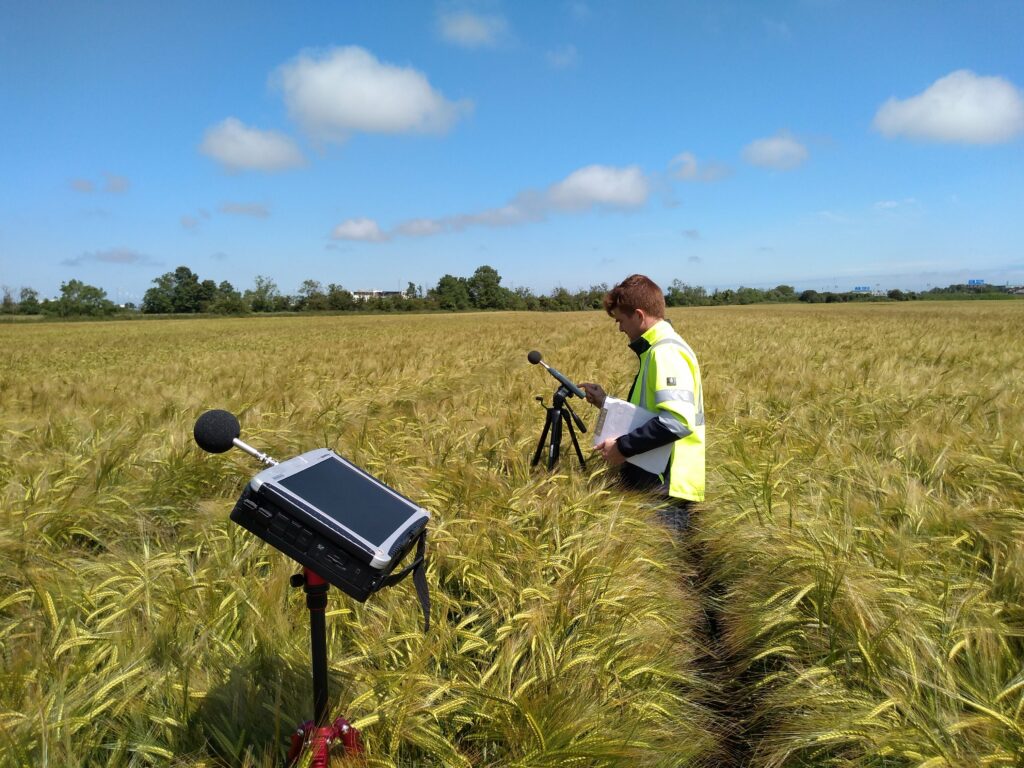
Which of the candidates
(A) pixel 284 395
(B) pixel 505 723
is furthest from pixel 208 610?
(A) pixel 284 395

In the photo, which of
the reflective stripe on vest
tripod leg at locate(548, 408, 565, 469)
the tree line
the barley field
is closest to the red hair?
the reflective stripe on vest

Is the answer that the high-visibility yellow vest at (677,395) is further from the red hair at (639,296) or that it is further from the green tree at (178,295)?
the green tree at (178,295)

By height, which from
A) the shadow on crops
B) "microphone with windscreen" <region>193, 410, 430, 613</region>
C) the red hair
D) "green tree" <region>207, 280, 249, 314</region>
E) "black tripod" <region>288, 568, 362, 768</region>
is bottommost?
the shadow on crops

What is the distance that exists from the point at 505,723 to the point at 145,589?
4.79ft

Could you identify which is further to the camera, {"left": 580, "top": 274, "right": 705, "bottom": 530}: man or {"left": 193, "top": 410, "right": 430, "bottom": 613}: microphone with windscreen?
{"left": 580, "top": 274, "right": 705, "bottom": 530}: man

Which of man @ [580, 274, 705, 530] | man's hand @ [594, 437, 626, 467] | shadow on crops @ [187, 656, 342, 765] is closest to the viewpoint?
shadow on crops @ [187, 656, 342, 765]

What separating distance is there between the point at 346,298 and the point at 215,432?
101482 millimetres

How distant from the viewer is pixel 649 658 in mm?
2213

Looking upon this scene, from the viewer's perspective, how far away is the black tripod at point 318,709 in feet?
4.41

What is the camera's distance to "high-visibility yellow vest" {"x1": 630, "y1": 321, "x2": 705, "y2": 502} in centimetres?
350

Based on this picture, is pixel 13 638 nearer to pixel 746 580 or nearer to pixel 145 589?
pixel 145 589

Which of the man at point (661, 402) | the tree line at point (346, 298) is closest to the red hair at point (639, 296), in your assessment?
the man at point (661, 402)

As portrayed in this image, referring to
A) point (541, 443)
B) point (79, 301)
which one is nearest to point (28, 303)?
point (79, 301)

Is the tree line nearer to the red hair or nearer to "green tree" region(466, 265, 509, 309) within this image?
"green tree" region(466, 265, 509, 309)
